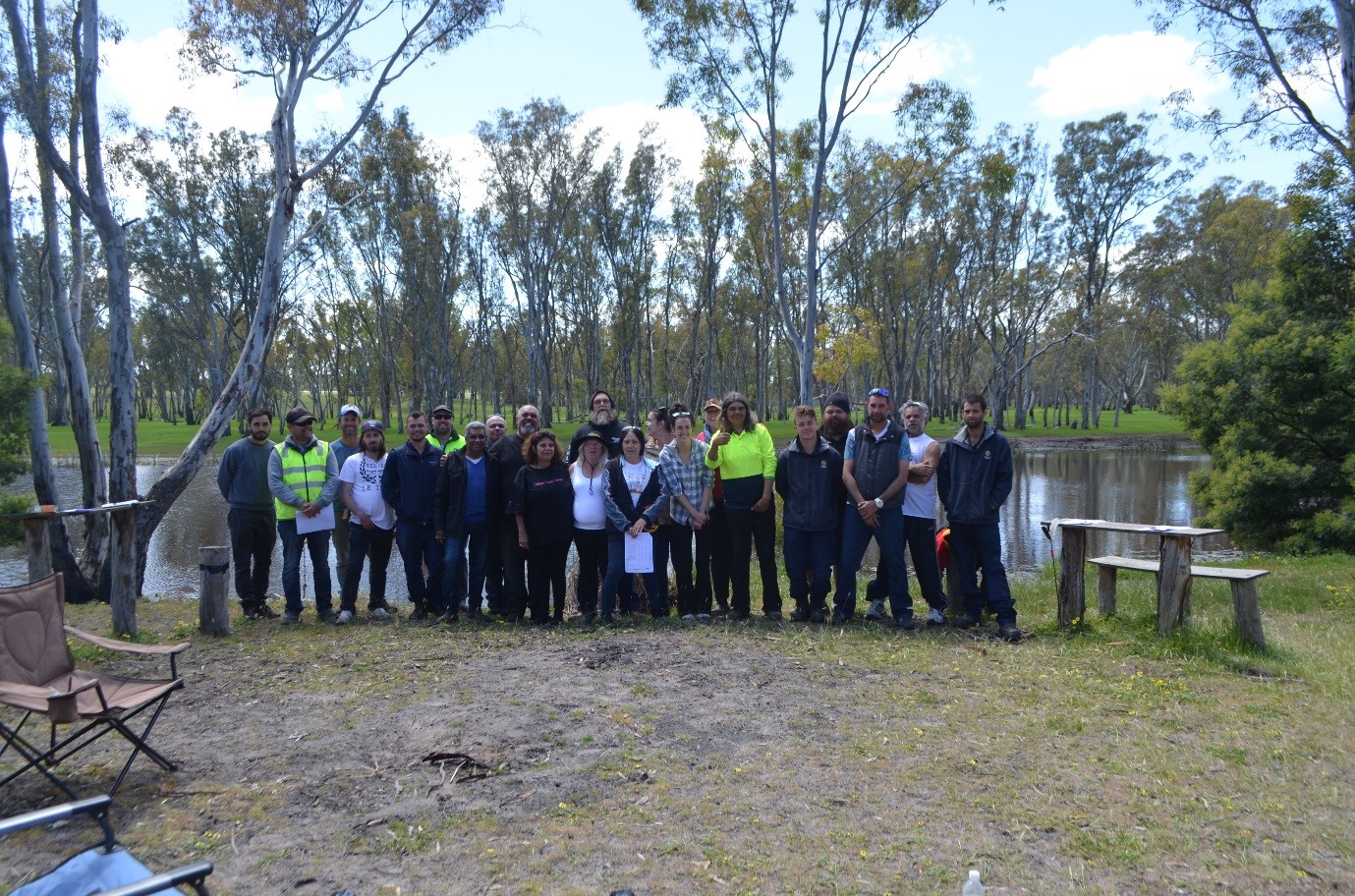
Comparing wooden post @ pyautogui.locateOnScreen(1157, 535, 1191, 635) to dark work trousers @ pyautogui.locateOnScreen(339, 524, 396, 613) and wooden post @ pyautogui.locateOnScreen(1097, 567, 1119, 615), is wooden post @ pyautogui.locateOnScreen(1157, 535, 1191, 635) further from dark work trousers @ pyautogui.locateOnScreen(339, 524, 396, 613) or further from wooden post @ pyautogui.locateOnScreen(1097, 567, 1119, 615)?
dark work trousers @ pyautogui.locateOnScreen(339, 524, 396, 613)

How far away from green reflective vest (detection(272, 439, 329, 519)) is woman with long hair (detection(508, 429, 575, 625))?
6.32ft

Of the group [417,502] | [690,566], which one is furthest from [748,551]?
[417,502]

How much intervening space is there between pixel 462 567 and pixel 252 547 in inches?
83.4

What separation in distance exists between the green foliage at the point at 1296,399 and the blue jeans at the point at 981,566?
350 inches

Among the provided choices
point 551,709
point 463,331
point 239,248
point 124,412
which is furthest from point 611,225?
point 551,709

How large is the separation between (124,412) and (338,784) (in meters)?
8.49

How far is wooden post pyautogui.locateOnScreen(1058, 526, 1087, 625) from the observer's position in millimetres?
7527

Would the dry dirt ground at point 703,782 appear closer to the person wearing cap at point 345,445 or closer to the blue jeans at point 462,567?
the blue jeans at point 462,567

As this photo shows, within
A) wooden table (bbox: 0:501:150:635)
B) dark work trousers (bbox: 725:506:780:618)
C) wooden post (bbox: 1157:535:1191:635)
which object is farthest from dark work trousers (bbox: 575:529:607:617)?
wooden post (bbox: 1157:535:1191:635)

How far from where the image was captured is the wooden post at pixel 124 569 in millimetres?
7074

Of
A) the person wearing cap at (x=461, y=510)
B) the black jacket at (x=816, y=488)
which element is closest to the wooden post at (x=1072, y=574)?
the black jacket at (x=816, y=488)

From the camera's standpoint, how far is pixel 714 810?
3.97 meters

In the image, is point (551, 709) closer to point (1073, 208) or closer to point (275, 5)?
point (275, 5)

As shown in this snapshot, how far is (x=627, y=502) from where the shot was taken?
7.94m
